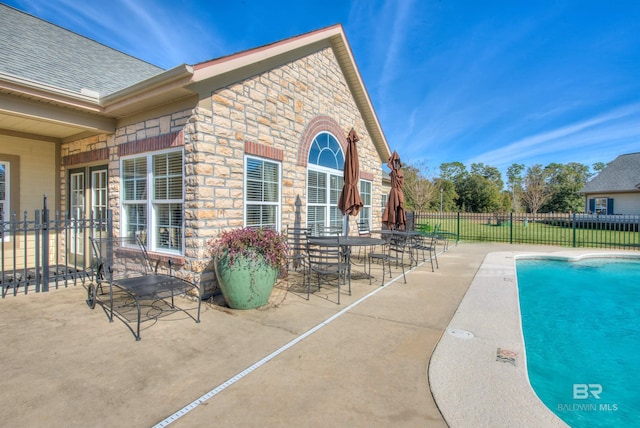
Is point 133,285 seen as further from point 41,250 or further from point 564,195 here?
point 564,195

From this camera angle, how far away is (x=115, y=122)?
6723mm

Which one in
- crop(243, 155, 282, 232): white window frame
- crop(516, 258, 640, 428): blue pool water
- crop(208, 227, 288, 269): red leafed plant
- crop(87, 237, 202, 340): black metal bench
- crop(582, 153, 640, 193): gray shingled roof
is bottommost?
crop(516, 258, 640, 428): blue pool water

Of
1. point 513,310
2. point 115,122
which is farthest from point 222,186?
point 513,310

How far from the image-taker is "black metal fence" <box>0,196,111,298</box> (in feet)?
18.1

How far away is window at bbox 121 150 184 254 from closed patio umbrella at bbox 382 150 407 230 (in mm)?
6160

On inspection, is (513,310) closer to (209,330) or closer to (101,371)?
(209,330)

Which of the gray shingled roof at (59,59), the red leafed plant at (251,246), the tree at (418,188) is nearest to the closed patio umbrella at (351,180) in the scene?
the red leafed plant at (251,246)

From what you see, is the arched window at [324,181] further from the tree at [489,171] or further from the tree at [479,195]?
the tree at [489,171]

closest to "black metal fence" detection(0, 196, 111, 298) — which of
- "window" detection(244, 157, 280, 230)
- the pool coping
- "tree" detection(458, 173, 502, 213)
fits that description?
"window" detection(244, 157, 280, 230)

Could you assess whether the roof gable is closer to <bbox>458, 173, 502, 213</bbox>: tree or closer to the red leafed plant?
the red leafed plant

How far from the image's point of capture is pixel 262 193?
680 cm

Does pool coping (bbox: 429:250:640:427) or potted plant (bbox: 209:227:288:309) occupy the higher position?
potted plant (bbox: 209:227:288:309)

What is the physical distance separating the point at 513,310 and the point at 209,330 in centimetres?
477

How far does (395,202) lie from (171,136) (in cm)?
657
